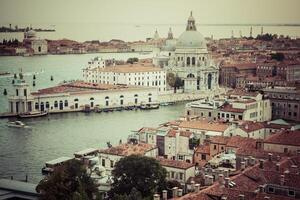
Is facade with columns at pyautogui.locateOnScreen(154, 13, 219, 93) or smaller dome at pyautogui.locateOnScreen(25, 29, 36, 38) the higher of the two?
smaller dome at pyautogui.locateOnScreen(25, 29, 36, 38)

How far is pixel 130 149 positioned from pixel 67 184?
1.40 meters

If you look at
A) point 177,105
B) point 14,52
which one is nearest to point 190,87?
point 177,105

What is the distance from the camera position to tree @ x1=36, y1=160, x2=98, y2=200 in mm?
4162

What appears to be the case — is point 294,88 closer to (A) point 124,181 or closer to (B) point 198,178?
(B) point 198,178

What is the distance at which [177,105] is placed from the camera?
464 inches

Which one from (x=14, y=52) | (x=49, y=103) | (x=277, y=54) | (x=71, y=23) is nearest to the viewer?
(x=71, y=23)

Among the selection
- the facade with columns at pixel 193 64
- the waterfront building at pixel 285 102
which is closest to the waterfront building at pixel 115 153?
the waterfront building at pixel 285 102

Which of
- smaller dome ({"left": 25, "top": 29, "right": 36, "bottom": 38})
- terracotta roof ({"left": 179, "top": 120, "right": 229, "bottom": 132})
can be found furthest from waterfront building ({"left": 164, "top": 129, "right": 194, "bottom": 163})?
smaller dome ({"left": 25, "top": 29, "right": 36, "bottom": 38})

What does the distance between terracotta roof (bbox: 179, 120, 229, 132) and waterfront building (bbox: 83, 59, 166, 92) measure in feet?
20.9

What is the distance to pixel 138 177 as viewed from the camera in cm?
440

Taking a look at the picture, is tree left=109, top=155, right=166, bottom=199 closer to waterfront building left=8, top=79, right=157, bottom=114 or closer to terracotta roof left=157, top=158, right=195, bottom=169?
terracotta roof left=157, top=158, right=195, bottom=169

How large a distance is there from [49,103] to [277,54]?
4.05 m

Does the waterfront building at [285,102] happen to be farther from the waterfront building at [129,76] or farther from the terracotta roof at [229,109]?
the waterfront building at [129,76]

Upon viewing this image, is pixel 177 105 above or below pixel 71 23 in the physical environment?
below
